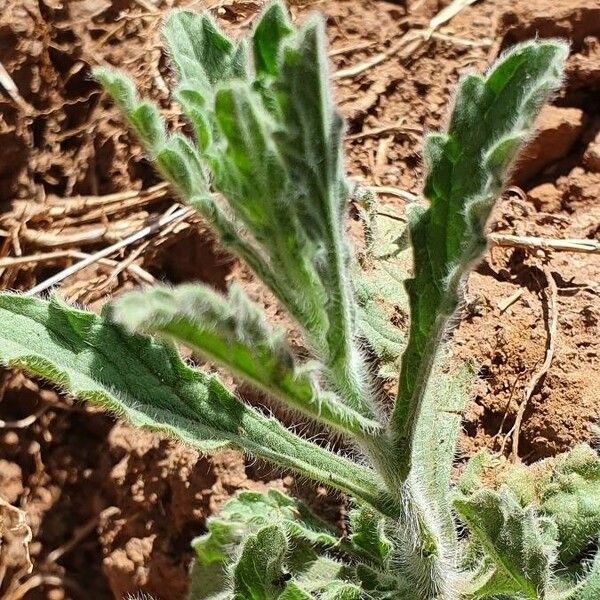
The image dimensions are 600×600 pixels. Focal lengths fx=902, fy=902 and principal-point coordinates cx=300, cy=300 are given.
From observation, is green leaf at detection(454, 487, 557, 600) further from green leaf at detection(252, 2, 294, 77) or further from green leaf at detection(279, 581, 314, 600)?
green leaf at detection(252, 2, 294, 77)

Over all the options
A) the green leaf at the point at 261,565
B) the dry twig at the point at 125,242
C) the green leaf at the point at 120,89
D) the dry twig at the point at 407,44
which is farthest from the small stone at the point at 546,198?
the green leaf at the point at 120,89

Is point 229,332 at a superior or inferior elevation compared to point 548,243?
superior

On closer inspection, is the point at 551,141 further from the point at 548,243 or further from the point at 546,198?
the point at 548,243

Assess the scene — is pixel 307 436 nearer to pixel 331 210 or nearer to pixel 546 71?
pixel 331 210

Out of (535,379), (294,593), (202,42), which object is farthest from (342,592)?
(202,42)

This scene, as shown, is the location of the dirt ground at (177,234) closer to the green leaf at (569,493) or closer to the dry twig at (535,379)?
A: the dry twig at (535,379)

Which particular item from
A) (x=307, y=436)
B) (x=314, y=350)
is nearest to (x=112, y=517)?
(x=307, y=436)

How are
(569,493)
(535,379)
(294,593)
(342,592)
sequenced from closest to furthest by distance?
(294,593)
(342,592)
(569,493)
(535,379)
